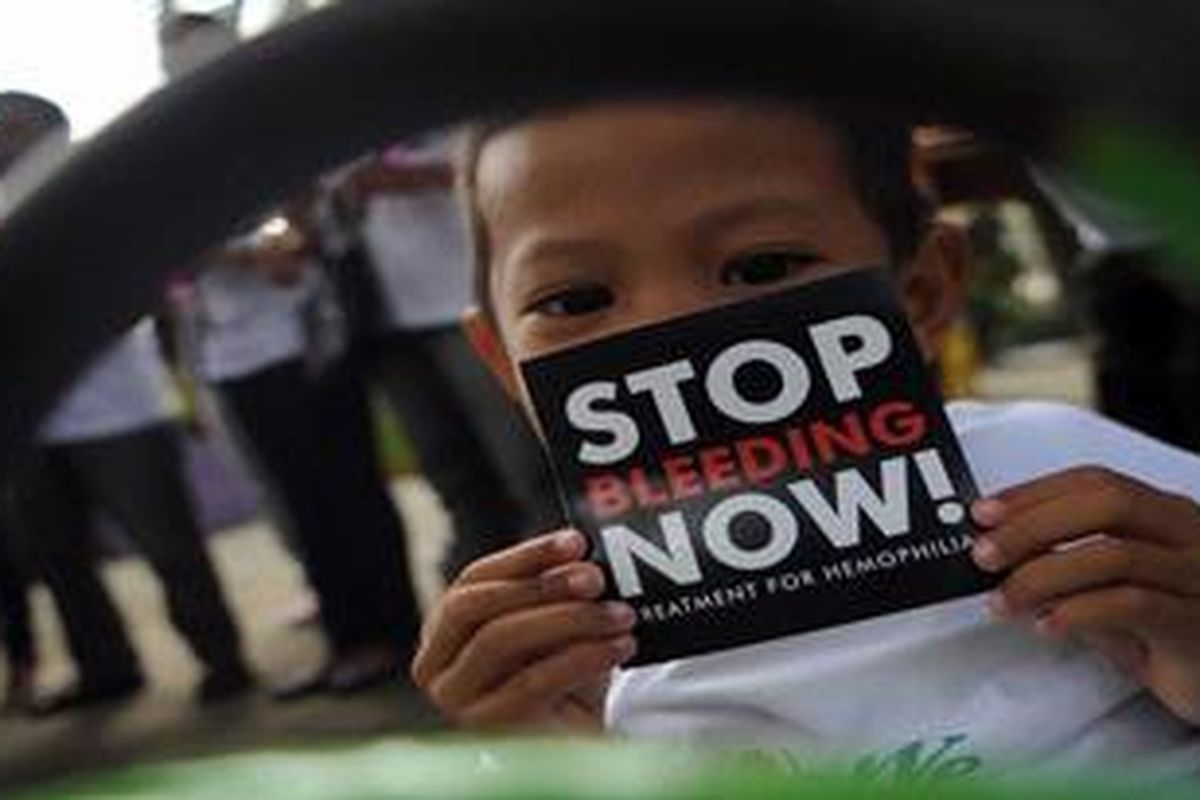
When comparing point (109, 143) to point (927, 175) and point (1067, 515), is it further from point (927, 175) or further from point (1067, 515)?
point (927, 175)

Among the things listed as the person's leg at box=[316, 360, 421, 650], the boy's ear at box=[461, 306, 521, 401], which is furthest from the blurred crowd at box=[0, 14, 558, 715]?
the boy's ear at box=[461, 306, 521, 401]

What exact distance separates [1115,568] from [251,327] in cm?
214

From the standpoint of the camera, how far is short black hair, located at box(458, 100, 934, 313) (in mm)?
647

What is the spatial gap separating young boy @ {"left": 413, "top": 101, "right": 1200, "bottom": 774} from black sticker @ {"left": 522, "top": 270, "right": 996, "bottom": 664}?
34 mm

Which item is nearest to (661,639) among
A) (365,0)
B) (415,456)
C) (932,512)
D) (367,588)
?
(932,512)

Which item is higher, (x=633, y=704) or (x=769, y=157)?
(x=769, y=157)

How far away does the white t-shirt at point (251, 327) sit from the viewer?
2494 mm

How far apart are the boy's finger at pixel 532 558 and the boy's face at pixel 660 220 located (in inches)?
2.2

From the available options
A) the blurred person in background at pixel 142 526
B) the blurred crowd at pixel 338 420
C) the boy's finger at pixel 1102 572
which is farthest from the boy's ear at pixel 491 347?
the blurred person in background at pixel 142 526

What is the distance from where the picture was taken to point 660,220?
65 cm

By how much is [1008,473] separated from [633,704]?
156mm

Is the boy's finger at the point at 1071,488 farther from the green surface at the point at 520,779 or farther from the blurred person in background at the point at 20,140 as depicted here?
the green surface at the point at 520,779

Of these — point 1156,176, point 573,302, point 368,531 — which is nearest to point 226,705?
point 368,531

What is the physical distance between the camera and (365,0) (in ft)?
1.02
